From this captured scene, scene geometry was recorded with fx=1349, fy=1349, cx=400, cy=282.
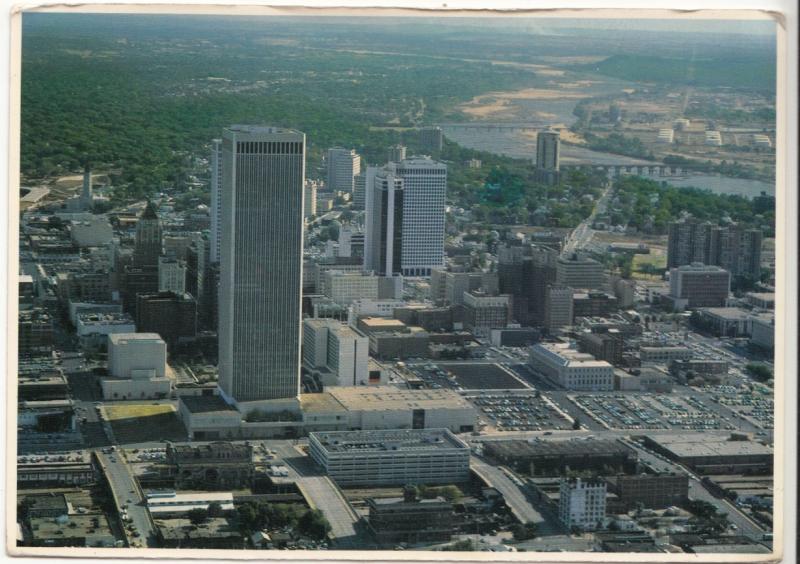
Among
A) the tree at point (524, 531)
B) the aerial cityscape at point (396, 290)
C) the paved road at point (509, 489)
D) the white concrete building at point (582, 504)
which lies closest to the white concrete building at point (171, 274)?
the aerial cityscape at point (396, 290)

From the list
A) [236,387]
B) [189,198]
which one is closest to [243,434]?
[236,387]

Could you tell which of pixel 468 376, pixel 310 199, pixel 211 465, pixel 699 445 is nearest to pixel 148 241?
pixel 310 199

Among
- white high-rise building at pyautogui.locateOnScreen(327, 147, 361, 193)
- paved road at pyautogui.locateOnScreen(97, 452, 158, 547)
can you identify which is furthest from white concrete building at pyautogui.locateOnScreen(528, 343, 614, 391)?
paved road at pyautogui.locateOnScreen(97, 452, 158, 547)

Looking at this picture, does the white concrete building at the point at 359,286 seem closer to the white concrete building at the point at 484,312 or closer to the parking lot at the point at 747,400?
the white concrete building at the point at 484,312

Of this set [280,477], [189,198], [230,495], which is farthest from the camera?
[189,198]

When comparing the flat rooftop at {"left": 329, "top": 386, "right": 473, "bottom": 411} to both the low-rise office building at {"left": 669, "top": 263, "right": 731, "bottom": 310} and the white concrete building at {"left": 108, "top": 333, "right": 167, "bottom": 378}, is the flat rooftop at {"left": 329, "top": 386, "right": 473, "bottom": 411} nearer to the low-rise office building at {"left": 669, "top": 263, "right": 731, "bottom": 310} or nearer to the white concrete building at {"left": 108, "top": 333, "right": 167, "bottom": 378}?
the white concrete building at {"left": 108, "top": 333, "right": 167, "bottom": 378}

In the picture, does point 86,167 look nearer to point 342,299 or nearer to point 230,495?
point 342,299
